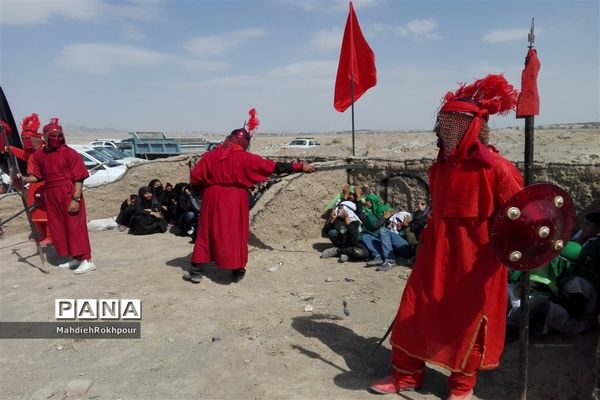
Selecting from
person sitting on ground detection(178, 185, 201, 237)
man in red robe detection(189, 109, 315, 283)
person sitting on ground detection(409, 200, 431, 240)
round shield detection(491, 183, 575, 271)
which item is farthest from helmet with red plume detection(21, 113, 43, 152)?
round shield detection(491, 183, 575, 271)

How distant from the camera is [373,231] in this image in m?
5.99

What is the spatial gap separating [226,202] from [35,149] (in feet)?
12.0

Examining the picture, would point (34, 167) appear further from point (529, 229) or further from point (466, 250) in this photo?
point (529, 229)

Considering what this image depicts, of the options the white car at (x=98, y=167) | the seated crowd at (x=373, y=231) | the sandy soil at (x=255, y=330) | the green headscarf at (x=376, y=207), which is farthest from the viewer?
the white car at (x=98, y=167)

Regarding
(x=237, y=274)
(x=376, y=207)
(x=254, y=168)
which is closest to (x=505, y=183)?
(x=254, y=168)

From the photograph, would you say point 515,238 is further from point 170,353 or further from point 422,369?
point 170,353

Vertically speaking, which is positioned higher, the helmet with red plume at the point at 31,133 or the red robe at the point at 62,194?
the helmet with red plume at the point at 31,133

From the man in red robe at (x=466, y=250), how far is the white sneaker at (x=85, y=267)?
13.6 feet

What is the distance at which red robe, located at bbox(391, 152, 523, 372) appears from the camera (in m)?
2.51

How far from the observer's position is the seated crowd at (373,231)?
5648 millimetres

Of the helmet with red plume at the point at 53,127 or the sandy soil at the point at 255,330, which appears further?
the helmet with red plume at the point at 53,127

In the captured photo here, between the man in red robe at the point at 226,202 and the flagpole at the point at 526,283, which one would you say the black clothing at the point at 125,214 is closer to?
the man in red robe at the point at 226,202

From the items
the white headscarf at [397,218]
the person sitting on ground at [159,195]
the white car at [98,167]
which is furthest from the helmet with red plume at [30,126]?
the white headscarf at [397,218]

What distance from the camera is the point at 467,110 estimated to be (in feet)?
8.27
